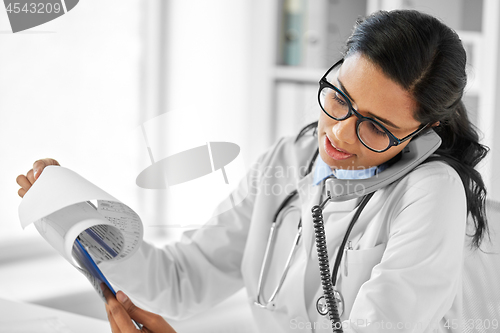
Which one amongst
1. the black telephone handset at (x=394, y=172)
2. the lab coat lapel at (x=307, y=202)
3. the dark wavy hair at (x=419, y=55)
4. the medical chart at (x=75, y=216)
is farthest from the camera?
the lab coat lapel at (x=307, y=202)

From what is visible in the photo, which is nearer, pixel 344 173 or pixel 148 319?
pixel 148 319

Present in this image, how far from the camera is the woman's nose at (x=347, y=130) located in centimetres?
80

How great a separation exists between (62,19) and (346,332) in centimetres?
114

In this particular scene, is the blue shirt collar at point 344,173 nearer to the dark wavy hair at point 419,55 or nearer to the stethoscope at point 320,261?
the stethoscope at point 320,261

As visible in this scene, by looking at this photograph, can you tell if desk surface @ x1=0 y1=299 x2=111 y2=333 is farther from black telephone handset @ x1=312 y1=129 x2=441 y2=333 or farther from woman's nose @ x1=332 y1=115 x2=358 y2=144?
woman's nose @ x1=332 y1=115 x2=358 y2=144

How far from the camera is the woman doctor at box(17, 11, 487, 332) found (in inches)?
30.6

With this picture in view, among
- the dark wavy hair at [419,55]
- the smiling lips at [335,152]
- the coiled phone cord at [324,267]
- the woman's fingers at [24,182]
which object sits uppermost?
the dark wavy hair at [419,55]

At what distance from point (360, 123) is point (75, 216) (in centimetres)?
45

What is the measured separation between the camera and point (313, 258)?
968 mm

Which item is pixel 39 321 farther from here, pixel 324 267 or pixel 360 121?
pixel 360 121

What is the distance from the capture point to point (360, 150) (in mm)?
852

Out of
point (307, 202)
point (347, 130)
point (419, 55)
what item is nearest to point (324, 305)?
point (307, 202)

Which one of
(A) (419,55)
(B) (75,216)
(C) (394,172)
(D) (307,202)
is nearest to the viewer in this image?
(B) (75,216)

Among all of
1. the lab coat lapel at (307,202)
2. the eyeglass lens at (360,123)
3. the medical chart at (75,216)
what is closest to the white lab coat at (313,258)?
the lab coat lapel at (307,202)
